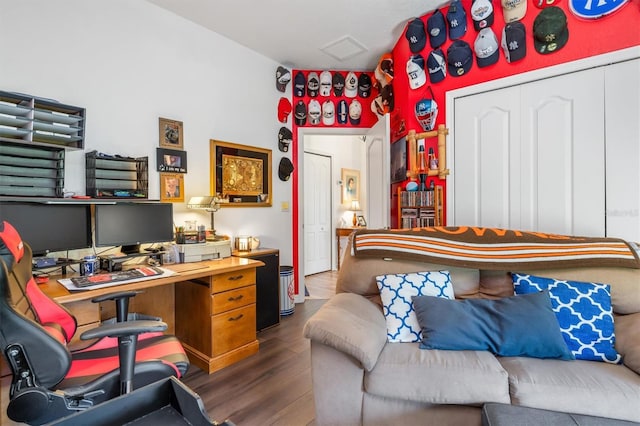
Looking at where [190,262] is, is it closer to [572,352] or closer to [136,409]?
[136,409]

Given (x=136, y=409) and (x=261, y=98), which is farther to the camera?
(x=261, y=98)

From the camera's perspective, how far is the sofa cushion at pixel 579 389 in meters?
1.20

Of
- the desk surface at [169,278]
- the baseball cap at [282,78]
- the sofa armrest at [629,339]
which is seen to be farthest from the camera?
the baseball cap at [282,78]

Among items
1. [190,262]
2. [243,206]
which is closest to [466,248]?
[190,262]

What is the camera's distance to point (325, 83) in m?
3.83

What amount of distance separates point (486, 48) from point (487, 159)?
Result: 0.87 metres

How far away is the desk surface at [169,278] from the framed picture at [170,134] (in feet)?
3.38

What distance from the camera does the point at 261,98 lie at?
11.5 ft

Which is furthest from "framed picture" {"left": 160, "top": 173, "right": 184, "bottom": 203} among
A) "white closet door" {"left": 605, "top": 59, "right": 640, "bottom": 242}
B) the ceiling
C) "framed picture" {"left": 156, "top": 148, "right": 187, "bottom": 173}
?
"white closet door" {"left": 605, "top": 59, "right": 640, "bottom": 242}

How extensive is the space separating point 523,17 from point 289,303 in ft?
10.5

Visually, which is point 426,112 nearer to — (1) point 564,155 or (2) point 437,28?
(2) point 437,28

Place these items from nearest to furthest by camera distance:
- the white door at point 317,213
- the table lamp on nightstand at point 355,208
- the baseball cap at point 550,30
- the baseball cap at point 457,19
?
the baseball cap at point 550,30 → the baseball cap at point 457,19 → the white door at point 317,213 → the table lamp on nightstand at point 355,208

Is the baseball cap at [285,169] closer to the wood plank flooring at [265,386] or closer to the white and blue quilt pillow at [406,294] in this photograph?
the wood plank flooring at [265,386]

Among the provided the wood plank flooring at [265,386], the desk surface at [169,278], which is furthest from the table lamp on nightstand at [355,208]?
the desk surface at [169,278]
